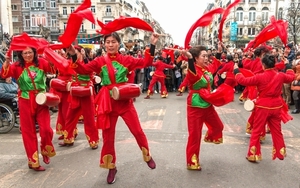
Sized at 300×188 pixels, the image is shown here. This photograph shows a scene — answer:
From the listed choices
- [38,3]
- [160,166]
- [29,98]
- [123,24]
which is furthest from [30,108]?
[38,3]

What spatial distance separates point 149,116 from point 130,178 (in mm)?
4329

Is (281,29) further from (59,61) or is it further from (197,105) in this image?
(59,61)

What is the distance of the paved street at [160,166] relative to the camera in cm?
402

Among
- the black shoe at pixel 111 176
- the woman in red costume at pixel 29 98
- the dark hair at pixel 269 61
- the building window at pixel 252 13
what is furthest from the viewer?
the building window at pixel 252 13

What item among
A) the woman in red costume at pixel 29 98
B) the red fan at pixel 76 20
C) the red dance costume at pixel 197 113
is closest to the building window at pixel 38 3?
the woman in red costume at pixel 29 98

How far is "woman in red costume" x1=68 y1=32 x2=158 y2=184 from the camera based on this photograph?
12.8 ft

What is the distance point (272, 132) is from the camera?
183 inches

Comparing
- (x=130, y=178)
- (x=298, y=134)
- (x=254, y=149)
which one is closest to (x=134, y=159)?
(x=130, y=178)

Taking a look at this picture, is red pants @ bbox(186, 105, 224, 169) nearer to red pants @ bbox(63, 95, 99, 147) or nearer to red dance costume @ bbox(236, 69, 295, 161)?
red dance costume @ bbox(236, 69, 295, 161)

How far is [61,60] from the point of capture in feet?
12.5

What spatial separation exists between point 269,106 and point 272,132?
1.34 feet

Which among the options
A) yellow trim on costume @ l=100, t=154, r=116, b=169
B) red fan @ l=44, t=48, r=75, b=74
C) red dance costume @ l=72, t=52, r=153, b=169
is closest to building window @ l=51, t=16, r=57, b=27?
red fan @ l=44, t=48, r=75, b=74

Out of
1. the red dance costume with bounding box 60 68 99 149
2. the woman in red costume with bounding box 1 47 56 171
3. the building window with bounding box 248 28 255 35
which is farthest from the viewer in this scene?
the building window with bounding box 248 28 255 35

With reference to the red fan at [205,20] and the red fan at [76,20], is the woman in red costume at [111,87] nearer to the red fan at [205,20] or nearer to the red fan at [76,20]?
the red fan at [76,20]
